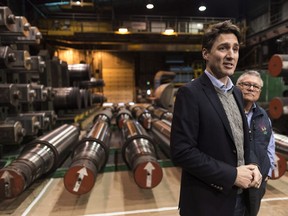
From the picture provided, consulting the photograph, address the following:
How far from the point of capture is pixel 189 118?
770mm

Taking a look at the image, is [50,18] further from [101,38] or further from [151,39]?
[151,39]

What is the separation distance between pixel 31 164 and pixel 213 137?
59.4 inches

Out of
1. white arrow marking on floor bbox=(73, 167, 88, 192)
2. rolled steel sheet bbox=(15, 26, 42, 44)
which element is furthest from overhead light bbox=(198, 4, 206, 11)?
white arrow marking on floor bbox=(73, 167, 88, 192)

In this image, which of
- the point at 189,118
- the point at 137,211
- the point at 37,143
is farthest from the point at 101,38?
the point at 189,118

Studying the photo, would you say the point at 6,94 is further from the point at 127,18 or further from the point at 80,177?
the point at 127,18

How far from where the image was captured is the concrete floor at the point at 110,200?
177cm

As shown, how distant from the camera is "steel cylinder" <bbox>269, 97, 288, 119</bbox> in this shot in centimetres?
266

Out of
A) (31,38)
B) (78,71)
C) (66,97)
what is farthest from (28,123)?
(78,71)

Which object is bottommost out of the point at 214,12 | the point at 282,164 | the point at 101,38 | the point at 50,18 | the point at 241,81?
the point at 282,164

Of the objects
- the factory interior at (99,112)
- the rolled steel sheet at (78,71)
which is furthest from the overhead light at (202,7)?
the rolled steel sheet at (78,71)

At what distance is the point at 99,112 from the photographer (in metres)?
4.90

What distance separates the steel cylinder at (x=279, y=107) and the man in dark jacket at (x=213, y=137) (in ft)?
7.26

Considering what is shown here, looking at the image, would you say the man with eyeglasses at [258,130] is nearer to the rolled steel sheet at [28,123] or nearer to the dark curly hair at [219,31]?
the dark curly hair at [219,31]

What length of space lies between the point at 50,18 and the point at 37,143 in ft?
27.0
